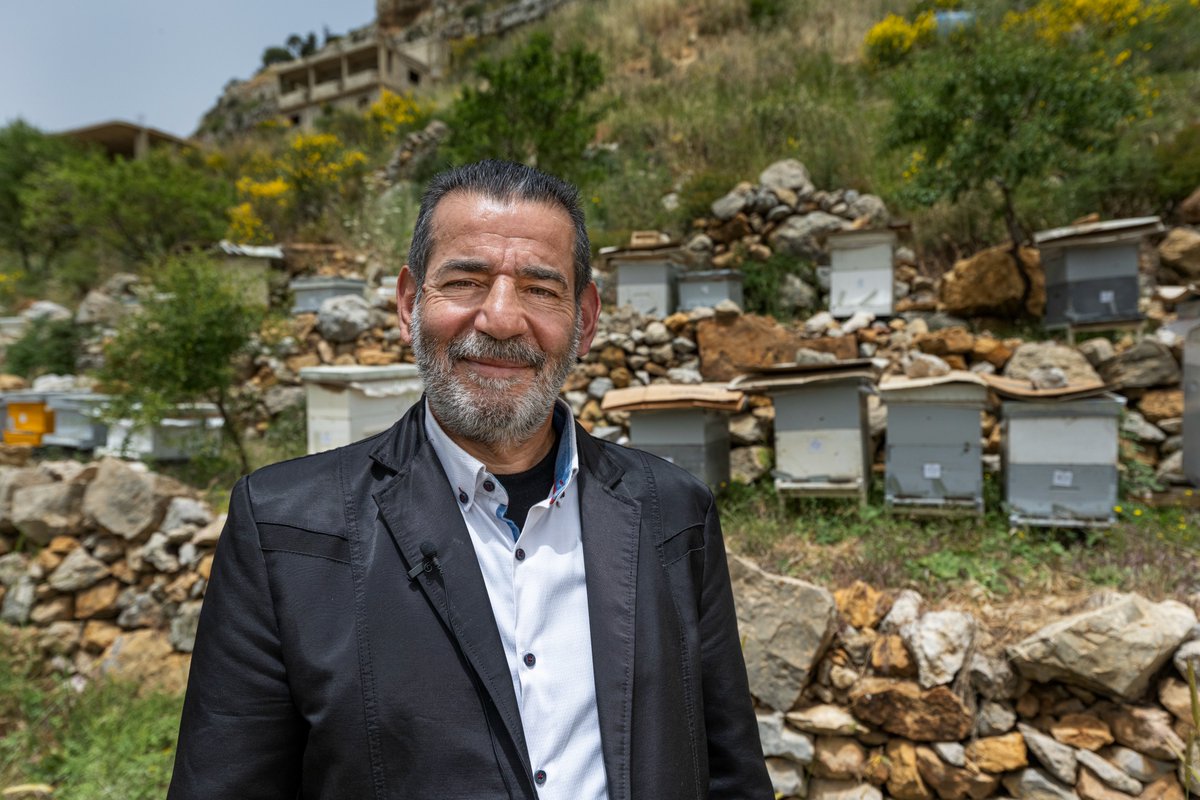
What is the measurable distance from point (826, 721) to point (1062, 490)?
2187mm

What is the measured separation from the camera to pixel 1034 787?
2.88 metres

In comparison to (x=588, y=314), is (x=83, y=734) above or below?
below

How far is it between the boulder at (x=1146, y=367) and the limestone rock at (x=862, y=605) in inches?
126

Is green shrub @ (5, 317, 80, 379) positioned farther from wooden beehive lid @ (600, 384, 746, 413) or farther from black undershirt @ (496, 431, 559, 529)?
black undershirt @ (496, 431, 559, 529)

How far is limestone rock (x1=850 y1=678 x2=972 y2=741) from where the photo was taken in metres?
2.92

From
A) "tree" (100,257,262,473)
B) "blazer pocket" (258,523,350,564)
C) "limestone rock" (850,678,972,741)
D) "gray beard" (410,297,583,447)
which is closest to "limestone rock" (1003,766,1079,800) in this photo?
"limestone rock" (850,678,972,741)

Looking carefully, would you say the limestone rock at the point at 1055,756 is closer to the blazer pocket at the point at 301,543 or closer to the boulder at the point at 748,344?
the blazer pocket at the point at 301,543

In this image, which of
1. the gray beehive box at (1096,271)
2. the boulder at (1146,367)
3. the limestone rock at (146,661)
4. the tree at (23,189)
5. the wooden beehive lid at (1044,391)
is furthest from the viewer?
the tree at (23,189)

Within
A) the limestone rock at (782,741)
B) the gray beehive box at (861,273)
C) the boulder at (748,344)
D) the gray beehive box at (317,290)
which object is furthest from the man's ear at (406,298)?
the gray beehive box at (317,290)

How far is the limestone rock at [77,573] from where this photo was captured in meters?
4.87

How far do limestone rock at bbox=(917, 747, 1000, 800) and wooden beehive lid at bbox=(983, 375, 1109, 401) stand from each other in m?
2.13

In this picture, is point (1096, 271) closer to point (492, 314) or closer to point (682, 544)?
point (682, 544)

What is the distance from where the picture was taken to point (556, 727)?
3.86 feet

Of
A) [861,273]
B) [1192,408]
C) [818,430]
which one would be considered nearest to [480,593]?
[818,430]
